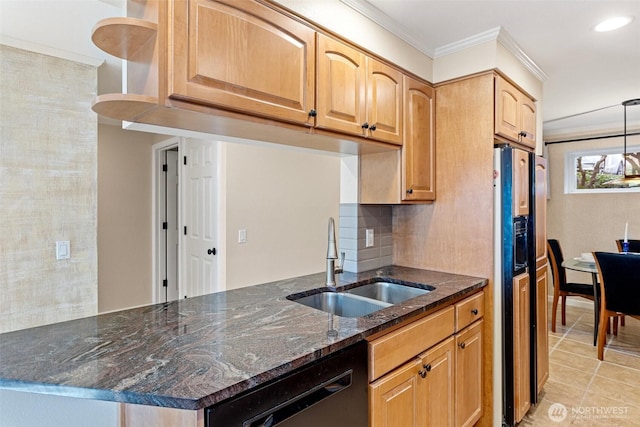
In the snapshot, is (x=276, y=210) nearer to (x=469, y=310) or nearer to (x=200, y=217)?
(x=200, y=217)

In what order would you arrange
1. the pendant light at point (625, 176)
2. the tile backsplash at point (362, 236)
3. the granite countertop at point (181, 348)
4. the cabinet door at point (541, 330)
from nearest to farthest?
the granite countertop at point (181, 348) < the tile backsplash at point (362, 236) < the cabinet door at point (541, 330) < the pendant light at point (625, 176)

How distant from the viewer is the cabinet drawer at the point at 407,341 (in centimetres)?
132

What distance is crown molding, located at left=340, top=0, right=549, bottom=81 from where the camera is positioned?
1.81 m

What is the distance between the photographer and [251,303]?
158 cm

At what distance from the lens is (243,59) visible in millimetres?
1299

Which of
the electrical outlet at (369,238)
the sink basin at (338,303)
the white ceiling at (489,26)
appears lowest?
the sink basin at (338,303)

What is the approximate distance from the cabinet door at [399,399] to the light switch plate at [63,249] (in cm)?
239

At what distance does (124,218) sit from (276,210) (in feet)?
7.16

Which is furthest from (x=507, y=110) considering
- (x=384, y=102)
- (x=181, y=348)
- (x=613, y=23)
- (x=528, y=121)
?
(x=181, y=348)

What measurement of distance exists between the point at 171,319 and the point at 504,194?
6.14 ft

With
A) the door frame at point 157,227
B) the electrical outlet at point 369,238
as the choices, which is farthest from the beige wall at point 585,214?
the door frame at point 157,227

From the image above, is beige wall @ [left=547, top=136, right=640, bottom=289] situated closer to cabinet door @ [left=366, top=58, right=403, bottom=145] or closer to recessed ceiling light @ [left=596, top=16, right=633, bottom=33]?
recessed ceiling light @ [left=596, top=16, right=633, bottom=33]

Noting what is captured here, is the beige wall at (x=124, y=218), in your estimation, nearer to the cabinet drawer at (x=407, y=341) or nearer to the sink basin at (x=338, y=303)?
the sink basin at (x=338, y=303)

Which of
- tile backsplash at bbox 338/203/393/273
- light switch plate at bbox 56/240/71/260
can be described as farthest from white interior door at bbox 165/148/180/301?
tile backsplash at bbox 338/203/393/273
